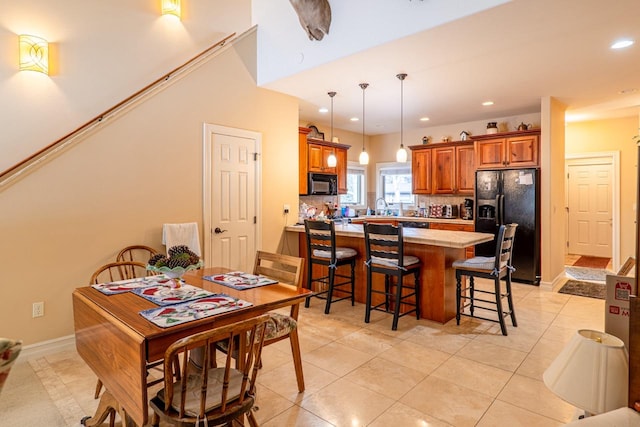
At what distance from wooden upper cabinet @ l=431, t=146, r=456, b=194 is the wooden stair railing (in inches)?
172

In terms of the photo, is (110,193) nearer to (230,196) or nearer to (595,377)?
(230,196)

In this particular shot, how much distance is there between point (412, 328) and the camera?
3.56m

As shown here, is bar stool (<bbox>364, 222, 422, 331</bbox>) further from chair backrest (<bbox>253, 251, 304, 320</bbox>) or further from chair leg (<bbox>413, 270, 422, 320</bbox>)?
chair backrest (<bbox>253, 251, 304, 320</bbox>)

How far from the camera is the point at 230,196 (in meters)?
4.30

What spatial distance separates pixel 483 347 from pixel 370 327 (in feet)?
3.35

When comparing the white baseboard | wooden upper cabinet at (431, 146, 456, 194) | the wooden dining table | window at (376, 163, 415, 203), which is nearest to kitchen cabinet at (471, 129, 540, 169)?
wooden upper cabinet at (431, 146, 456, 194)

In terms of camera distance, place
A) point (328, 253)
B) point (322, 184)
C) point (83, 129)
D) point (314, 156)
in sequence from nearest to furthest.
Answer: point (83, 129)
point (328, 253)
point (314, 156)
point (322, 184)

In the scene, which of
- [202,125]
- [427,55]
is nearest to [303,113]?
[202,125]

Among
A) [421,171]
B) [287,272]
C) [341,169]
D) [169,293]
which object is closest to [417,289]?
[287,272]

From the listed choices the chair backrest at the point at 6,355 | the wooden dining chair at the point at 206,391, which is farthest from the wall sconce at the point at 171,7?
the chair backrest at the point at 6,355

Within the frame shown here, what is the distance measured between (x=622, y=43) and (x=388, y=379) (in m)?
3.55

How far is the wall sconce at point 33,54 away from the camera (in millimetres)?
2977

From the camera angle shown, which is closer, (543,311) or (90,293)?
(90,293)

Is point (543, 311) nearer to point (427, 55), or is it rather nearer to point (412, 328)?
point (412, 328)
